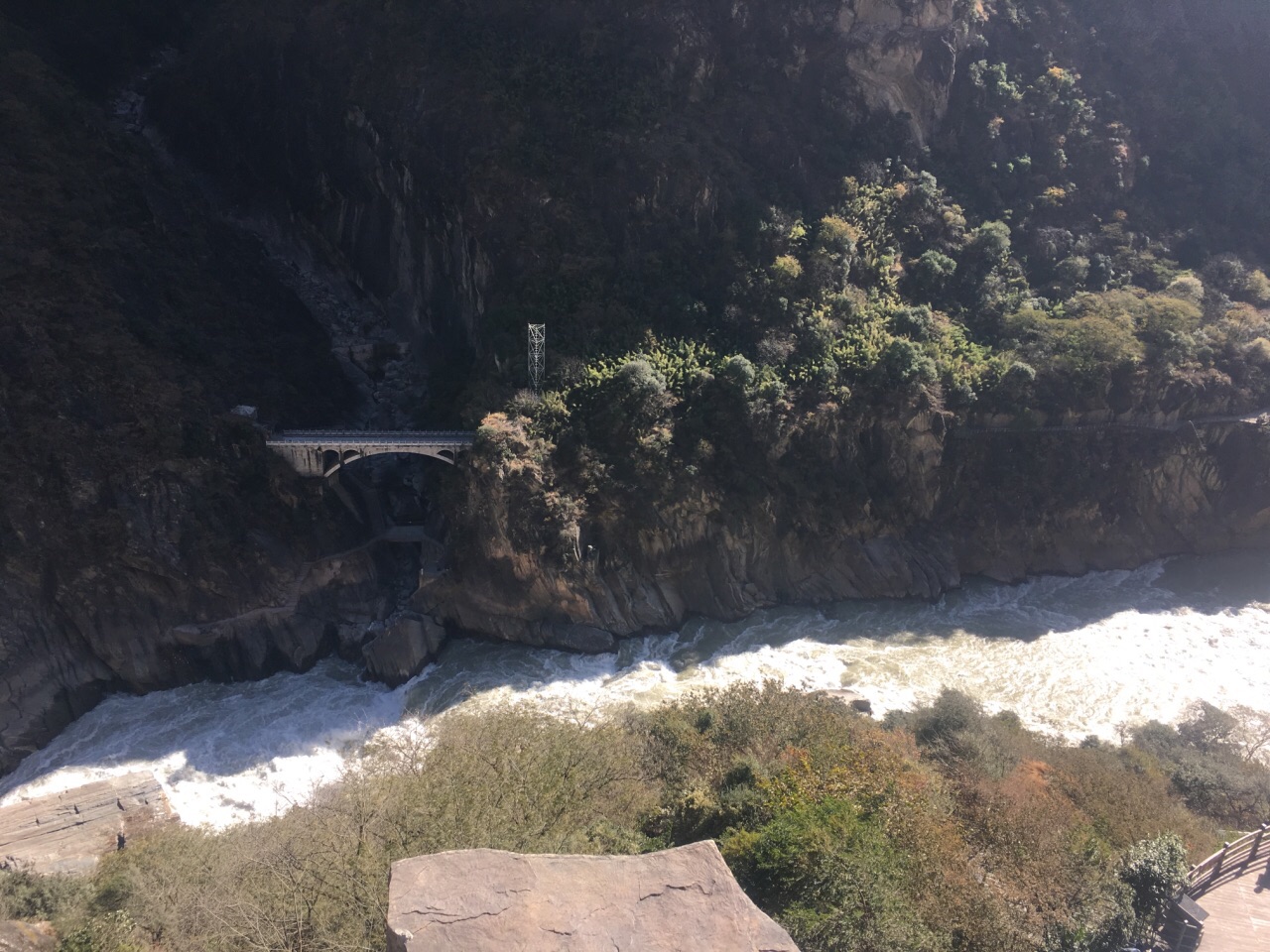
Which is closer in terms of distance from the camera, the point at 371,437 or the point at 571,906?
the point at 571,906

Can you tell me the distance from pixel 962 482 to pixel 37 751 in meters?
39.1

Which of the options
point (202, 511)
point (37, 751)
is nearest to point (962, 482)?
point (202, 511)

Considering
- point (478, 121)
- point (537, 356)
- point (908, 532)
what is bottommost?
point (908, 532)

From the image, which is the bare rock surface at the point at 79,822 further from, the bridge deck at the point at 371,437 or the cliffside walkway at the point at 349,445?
the bridge deck at the point at 371,437

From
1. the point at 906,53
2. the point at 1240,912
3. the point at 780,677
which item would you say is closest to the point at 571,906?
the point at 1240,912

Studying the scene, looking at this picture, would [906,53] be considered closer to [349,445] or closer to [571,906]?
[349,445]

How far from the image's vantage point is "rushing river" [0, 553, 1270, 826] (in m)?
28.2

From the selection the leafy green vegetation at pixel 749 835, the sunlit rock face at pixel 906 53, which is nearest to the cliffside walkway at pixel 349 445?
the leafy green vegetation at pixel 749 835

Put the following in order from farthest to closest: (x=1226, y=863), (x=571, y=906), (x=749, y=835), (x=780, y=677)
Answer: (x=780, y=677), (x=1226, y=863), (x=749, y=835), (x=571, y=906)

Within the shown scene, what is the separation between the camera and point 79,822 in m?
25.2

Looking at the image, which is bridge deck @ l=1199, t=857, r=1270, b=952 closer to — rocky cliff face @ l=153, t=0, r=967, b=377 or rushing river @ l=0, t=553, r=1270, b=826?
rushing river @ l=0, t=553, r=1270, b=826

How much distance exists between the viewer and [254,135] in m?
45.7

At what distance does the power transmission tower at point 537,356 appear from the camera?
3434 centimetres

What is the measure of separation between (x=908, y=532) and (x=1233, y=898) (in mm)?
21106
